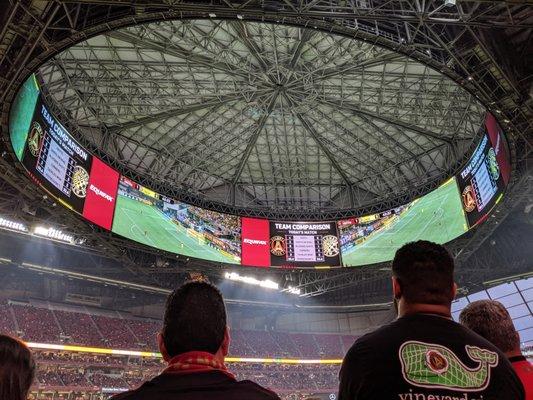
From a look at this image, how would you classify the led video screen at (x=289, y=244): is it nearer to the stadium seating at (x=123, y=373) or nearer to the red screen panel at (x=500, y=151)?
the red screen panel at (x=500, y=151)

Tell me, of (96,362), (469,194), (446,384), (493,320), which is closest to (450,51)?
(469,194)

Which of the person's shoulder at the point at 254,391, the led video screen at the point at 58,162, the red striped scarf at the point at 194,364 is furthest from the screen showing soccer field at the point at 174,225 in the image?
the person's shoulder at the point at 254,391

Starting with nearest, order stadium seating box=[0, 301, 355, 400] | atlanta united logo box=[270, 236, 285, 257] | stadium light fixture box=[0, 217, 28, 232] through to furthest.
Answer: stadium light fixture box=[0, 217, 28, 232], stadium seating box=[0, 301, 355, 400], atlanta united logo box=[270, 236, 285, 257]

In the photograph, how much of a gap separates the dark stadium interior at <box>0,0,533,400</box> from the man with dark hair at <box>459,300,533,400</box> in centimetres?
1388

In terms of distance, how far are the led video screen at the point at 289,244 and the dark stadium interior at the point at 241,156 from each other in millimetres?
230

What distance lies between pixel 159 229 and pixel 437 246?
2832 centimetres

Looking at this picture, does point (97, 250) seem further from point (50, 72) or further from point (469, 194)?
point (469, 194)

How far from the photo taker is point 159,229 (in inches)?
1175

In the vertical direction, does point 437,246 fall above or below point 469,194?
below

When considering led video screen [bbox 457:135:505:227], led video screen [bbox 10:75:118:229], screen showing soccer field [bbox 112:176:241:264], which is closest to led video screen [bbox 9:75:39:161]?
led video screen [bbox 10:75:118:229]

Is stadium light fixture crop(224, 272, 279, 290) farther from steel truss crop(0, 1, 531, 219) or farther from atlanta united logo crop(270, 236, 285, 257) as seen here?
steel truss crop(0, 1, 531, 219)

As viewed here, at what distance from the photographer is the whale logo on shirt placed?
220cm

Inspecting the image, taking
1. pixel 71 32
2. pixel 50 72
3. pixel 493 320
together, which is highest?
pixel 50 72

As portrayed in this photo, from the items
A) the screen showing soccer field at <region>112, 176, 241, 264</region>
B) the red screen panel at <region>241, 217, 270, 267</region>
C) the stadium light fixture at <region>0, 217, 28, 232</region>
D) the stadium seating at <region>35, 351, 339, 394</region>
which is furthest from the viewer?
the stadium seating at <region>35, 351, 339, 394</region>
